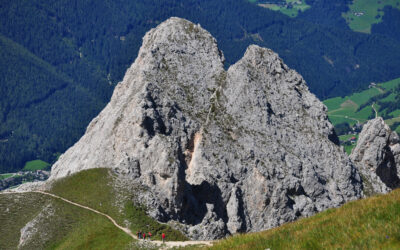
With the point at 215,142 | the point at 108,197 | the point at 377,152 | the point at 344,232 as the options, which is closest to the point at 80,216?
the point at 108,197

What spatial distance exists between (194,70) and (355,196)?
51.8 m

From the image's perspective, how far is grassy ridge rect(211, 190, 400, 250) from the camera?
1420 inches

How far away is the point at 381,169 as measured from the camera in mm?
154000

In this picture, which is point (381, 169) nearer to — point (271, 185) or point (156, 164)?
point (271, 185)

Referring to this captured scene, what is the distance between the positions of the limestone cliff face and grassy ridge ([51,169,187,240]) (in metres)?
3.36

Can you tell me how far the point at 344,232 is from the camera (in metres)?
38.4

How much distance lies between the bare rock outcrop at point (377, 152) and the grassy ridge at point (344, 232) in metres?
108

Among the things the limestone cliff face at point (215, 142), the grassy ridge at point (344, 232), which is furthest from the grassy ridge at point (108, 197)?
the grassy ridge at point (344, 232)

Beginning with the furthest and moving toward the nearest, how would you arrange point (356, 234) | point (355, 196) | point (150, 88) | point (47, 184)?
point (355, 196) < point (150, 88) < point (47, 184) < point (356, 234)

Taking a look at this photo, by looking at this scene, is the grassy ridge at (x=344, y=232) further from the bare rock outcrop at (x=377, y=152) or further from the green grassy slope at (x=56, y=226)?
the bare rock outcrop at (x=377, y=152)

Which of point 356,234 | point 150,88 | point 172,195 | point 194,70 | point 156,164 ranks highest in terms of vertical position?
point 194,70

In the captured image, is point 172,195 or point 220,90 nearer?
point 172,195

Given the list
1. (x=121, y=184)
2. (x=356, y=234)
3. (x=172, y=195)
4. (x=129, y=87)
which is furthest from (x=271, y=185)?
(x=356, y=234)

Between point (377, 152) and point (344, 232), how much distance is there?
119644 millimetres
